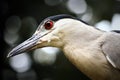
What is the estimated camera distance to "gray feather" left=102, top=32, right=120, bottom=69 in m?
2.29

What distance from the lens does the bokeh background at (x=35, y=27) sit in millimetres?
5512

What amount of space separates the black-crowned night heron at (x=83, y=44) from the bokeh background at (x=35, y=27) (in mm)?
2874

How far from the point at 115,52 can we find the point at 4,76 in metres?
3.33

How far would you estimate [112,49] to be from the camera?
2328mm

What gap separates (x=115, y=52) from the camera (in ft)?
7.63

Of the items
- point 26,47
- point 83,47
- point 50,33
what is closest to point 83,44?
point 83,47


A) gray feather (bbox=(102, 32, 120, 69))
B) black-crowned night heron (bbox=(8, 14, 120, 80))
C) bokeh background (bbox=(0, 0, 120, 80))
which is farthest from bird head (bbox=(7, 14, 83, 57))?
bokeh background (bbox=(0, 0, 120, 80))

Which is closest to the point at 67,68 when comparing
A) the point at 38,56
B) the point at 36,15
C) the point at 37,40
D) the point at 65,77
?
the point at 65,77

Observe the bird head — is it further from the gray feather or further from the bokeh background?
the bokeh background

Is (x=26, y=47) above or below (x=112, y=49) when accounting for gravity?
below

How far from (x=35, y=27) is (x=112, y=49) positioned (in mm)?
3488

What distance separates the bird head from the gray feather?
1.04ft

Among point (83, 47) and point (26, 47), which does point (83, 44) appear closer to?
point (83, 47)

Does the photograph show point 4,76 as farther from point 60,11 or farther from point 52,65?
point 60,11
